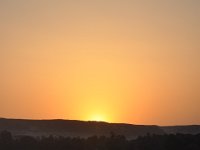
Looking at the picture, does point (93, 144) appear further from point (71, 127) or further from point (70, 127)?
point (71, 127)

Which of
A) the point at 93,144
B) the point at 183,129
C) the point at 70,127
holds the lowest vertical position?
the point at 93,144

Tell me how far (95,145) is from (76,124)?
56.2 meters

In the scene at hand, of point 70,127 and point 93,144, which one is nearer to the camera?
point 93,144

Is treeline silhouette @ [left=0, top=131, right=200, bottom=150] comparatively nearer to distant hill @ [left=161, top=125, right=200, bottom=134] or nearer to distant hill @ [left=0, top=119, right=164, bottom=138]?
distant hill @ [left=0, top=119, right=164, bottom=138]

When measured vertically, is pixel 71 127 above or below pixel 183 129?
below

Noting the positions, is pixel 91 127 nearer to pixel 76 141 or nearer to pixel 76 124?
pixel 76 124

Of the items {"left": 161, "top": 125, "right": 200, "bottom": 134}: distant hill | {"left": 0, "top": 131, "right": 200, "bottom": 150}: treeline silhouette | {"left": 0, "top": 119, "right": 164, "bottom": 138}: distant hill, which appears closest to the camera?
{"left": 0, "top": 131, "right": 200, "bottom": 150}: treeline silhouette

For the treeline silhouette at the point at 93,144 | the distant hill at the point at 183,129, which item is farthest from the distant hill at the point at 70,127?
the treeline silhouette at the point at 93,144

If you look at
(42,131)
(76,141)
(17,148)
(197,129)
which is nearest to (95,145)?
(76,141)

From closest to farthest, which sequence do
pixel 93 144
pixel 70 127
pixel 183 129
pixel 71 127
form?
pixel 93 144, pixel 70 127, pixel 71 127, pixel 183 129

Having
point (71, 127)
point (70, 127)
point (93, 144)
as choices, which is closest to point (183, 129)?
point (71, 127)

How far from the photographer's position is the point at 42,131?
284ft

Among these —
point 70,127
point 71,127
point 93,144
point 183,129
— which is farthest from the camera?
point 183,129

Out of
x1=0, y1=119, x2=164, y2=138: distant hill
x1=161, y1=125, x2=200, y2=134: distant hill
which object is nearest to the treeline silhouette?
x1=0, y1=119, x2=164, y2=138: distant hill
